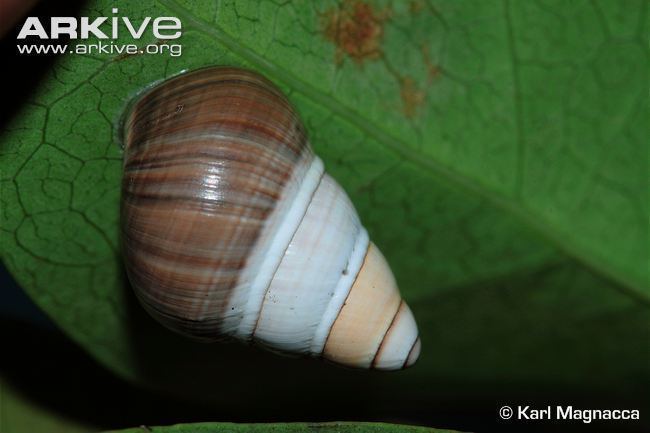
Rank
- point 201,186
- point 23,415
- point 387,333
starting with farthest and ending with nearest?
point 23,415 → point 387,333 → point 201,186

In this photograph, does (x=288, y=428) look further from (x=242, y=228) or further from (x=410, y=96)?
(x=410, y=96)

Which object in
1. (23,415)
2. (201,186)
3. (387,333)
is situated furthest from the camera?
(23,415)

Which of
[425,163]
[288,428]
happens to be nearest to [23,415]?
[288,428]

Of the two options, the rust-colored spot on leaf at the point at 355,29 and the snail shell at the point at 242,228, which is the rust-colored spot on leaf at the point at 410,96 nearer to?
the rust-colored spot on leaf at the point at 355,29

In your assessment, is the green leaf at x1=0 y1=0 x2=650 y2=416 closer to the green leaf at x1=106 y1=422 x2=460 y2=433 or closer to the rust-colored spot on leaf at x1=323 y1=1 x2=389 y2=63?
the rust-colored spot on leaf at x1=323 y1=1 x2=389 y2=63

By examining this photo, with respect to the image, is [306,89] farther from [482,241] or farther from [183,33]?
[482,241]

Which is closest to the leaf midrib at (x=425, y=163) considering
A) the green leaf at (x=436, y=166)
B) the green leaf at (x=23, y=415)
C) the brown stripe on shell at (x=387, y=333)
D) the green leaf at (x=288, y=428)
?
the green leaf at (x=436, y=166)

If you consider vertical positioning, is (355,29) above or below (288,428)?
above

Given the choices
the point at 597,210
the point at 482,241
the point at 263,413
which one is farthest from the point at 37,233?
the point at 597,210

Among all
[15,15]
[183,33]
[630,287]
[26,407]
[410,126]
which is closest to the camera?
[15,15]
